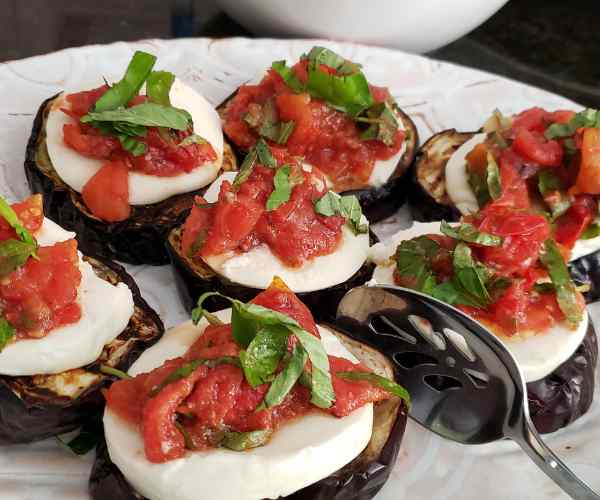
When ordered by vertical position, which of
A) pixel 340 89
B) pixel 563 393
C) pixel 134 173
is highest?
pixel 340 89

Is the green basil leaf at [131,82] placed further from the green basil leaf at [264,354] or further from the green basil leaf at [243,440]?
the green basil leaf at [243,440]

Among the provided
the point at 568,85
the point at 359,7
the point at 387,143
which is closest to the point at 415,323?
the point at 387,143

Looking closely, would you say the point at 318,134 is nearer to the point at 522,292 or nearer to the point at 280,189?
the point at 280,189

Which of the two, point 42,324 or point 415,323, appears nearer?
point 42,324

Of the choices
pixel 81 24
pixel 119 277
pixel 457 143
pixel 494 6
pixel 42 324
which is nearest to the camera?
pixel 42 324

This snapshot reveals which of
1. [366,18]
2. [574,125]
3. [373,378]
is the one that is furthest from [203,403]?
[366,18]

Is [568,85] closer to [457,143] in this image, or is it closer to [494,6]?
[494,6]

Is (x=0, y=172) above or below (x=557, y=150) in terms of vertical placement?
below
